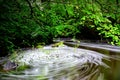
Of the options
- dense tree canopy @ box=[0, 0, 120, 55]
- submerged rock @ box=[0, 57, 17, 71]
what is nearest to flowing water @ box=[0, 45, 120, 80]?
submerged rock @ box=[0, 57, 17, 71]

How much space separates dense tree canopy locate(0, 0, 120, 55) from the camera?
4855mm

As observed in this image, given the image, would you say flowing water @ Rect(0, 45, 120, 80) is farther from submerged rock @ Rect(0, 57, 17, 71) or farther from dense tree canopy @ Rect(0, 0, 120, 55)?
dense tree canopy @ Rect(0, 0, 120, 55)

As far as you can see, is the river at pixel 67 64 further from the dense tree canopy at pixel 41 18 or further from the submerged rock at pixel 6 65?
the dense tree canopy at pixel 41 18

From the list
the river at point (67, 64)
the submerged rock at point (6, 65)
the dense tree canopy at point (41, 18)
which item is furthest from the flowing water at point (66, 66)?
the dense tree canopy at point (41, 18)

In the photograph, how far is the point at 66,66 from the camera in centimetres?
413

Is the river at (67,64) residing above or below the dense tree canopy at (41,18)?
below

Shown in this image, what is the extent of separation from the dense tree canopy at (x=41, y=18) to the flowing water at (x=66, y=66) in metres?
0.50

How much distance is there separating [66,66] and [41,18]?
1.96 meters

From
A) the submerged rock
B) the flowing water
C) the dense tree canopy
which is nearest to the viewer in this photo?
the flowing water

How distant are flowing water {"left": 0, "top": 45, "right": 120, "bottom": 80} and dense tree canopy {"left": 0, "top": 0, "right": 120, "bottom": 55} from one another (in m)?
0.50

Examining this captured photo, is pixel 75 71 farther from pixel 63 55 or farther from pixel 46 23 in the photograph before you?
pixel 46 23

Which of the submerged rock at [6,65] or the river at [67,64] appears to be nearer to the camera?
the river at [67,64]

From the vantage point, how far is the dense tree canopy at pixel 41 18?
191 inches

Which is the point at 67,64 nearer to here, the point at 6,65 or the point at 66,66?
the point at 66,66
